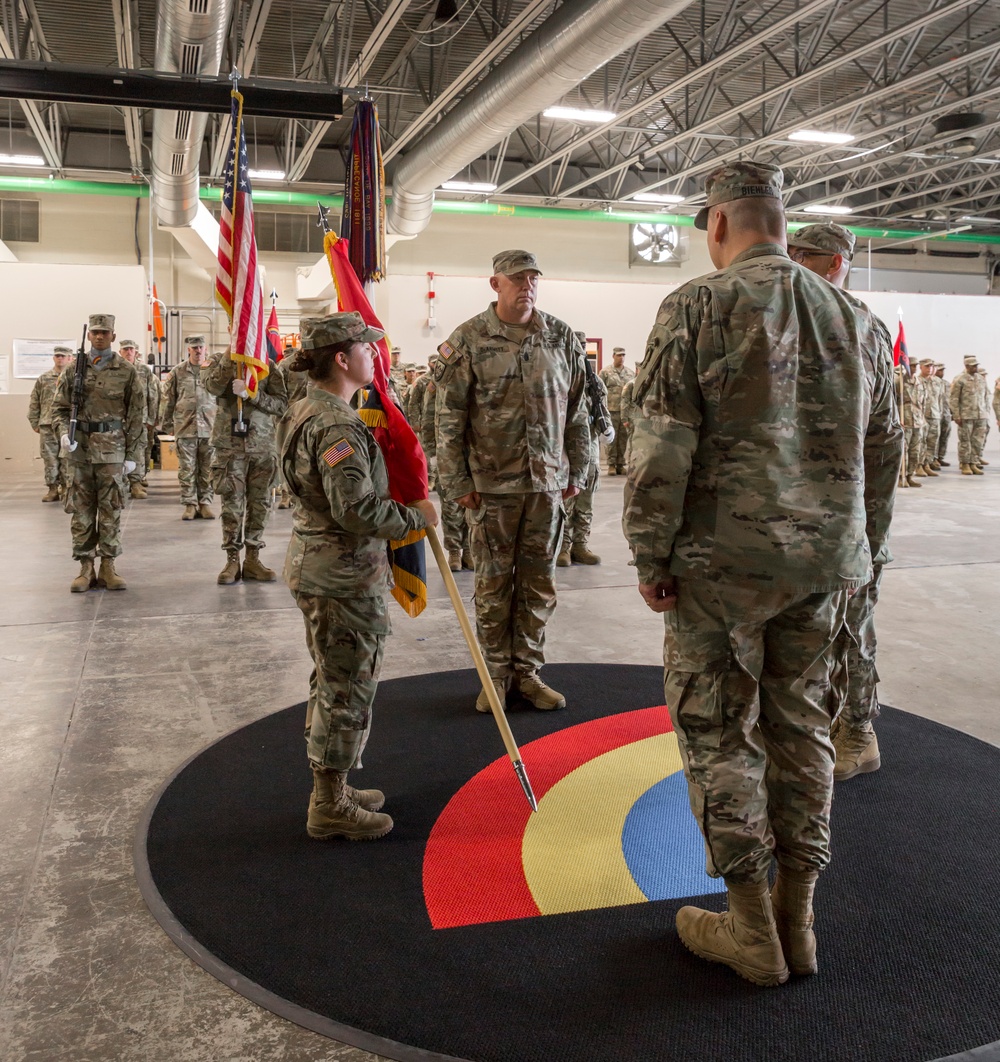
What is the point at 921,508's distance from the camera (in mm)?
10352

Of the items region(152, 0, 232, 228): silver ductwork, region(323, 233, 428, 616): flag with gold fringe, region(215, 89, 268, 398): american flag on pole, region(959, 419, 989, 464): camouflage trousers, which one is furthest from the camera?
region(959, 419, 989, 464): camouflage trousers

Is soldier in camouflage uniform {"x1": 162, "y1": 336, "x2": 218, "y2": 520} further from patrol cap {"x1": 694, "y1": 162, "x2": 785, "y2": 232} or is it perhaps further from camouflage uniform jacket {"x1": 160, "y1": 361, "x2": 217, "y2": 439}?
patrol cap {"x1": 694, "y1": 162, "x2": 785, "y2": 232}

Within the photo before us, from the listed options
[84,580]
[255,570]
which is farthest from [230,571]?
[84,580]

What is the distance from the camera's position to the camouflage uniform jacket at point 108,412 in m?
5.95

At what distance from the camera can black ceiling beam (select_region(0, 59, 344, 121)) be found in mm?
6102

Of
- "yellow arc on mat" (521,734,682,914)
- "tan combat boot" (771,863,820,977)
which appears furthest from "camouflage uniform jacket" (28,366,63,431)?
"tan combat boot" (771,863,820,977)

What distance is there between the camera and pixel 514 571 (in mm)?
3732

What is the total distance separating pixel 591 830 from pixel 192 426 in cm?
850

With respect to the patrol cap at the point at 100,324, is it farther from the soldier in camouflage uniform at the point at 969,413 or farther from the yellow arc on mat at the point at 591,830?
the soldier in camouflage uniform at the point at 969,413

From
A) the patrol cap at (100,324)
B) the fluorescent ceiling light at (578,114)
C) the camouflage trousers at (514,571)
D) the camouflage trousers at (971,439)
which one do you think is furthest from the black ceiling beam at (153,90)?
the camouflage trousers at (971,439)

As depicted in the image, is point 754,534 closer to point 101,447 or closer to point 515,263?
point 515,263

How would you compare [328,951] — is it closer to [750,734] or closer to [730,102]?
[750,734]

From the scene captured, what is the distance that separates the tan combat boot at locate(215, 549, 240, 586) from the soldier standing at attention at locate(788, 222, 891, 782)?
14.7 ft

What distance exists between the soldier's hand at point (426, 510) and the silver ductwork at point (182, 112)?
4994mm
